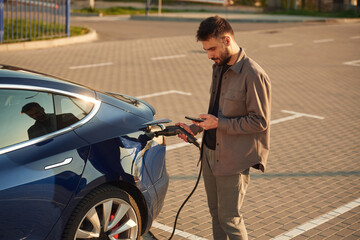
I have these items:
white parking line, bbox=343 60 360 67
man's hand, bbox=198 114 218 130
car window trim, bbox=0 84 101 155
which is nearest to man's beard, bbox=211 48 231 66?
man's hand, bbox=198 114 218 130

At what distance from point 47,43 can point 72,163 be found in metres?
13.7

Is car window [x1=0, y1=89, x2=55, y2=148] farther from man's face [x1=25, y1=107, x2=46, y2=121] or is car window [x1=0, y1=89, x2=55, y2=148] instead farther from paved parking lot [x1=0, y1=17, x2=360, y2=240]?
paved parking lot [x1=0, y1=17, x2=360, y2=240]

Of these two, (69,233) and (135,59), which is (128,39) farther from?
(69,233)

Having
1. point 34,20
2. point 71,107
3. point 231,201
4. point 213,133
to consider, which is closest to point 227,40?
point 213,133

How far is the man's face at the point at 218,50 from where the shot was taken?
12.7 ft

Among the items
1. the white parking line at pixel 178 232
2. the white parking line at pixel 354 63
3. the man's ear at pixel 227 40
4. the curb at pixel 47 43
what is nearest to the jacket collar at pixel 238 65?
the man's ear at pixel 227 40

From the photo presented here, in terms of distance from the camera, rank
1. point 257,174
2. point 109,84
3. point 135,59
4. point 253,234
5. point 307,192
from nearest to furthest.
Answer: point 253,234
point 307,192
point 257,174
point 109,84
point 135,59

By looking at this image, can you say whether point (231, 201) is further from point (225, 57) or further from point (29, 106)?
point (29, 106)

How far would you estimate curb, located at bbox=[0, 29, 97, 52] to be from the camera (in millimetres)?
16031

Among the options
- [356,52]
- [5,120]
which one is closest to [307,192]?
[5,120]

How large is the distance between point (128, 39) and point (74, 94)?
15.2m

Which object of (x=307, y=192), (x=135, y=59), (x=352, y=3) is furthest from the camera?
(x=352, y=3)

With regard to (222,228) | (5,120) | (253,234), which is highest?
(5,120)

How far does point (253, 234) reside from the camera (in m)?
5.46
